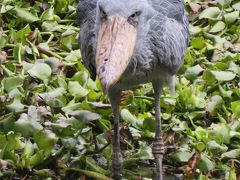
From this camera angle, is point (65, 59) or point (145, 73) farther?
point (65, 59)

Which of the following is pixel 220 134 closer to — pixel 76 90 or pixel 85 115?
pixel 85 115

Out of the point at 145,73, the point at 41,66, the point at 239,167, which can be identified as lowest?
the point at 239,167

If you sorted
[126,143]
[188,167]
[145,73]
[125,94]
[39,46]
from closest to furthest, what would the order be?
[145,73] < [188,167] < [126,143] < [125,94] < [39,46]

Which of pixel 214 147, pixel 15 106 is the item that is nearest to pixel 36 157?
pixel 15 106

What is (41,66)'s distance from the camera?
5742 millimetres

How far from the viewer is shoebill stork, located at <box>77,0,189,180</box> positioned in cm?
405

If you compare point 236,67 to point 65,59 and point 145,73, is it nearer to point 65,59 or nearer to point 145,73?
point 65,59

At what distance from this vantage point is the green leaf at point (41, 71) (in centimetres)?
568

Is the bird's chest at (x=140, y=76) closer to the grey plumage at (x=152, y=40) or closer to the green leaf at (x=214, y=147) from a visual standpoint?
the grey plumage at (x=152, y=40)

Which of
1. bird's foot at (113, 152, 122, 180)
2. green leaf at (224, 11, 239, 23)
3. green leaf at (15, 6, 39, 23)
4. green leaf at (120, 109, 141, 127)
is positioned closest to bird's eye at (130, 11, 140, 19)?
bird's foot at (113, 152, 122, 180)

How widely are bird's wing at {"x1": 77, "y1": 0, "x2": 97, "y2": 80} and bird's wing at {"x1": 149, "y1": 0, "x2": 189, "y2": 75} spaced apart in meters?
0.33

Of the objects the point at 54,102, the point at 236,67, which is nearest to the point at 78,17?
the point at 54,102

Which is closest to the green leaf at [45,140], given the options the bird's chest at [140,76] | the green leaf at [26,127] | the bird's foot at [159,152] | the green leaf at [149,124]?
the green leaf at [26,127]

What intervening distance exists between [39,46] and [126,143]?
3.92 ft
